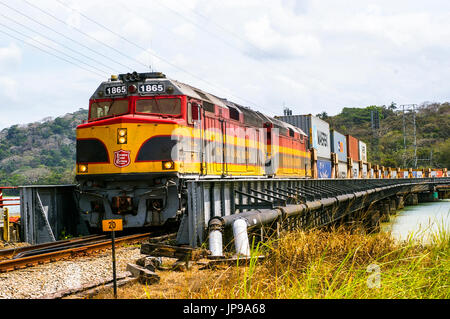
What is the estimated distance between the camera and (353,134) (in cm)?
16188

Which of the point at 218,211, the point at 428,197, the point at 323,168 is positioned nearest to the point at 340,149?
the point at 323,168

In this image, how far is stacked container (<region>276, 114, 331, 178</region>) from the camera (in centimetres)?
3181

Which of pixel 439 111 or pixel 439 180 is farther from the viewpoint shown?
pixel 439 111

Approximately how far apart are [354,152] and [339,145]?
9665 millimetres

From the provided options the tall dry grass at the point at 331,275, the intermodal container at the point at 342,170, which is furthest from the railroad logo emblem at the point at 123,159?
the intermodal container at the point at 342,170

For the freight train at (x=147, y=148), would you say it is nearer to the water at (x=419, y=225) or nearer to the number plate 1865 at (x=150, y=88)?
the number plate 1865 at (x=150, y=88)

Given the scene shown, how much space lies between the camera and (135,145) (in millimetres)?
12125

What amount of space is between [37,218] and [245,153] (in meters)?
7.36

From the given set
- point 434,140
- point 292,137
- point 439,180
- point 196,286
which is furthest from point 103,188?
point 434,140

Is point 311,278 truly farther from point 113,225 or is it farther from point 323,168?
point 323,168

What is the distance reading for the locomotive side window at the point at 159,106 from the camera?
42.0 ft

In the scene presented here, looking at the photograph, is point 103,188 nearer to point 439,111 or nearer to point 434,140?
point 434,140

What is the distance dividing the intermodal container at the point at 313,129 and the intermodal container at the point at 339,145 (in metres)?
4.03
